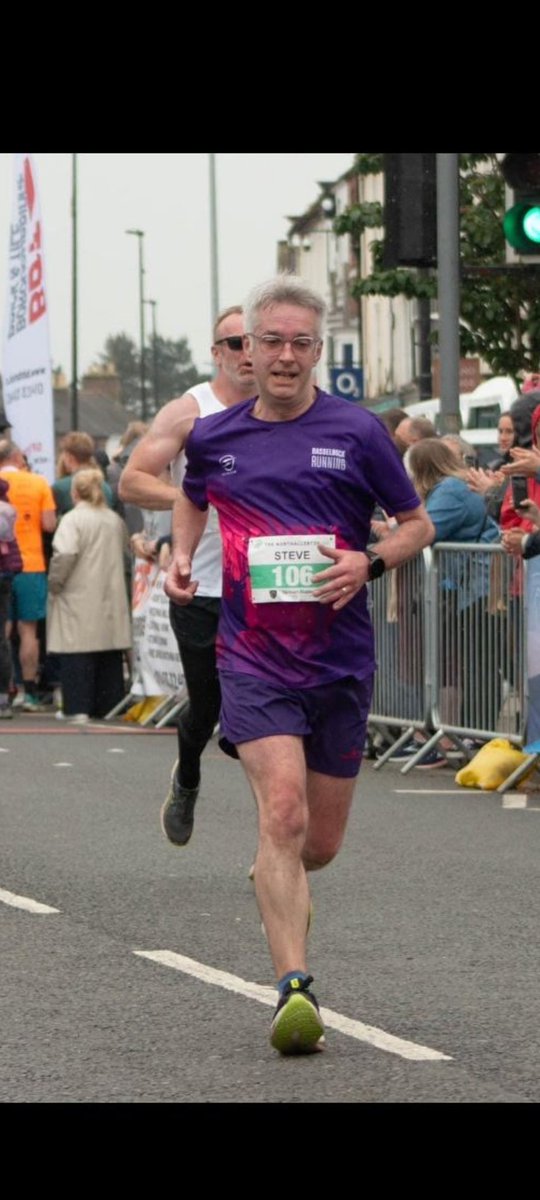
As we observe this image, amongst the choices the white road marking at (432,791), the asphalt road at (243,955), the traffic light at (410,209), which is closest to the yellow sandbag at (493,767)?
the white road marking at (432,791)

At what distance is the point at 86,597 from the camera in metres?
18.1

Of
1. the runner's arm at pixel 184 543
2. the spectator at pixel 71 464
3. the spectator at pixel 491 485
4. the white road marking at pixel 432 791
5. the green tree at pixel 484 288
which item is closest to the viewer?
the runner's arm at pixel 184 543

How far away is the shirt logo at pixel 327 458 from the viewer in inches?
256

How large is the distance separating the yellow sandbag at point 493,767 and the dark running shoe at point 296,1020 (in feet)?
22.7

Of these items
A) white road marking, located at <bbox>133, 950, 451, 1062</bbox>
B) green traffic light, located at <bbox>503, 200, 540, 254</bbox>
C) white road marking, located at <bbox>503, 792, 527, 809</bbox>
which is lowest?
white road marking, located at <bbox>503, 792, 527, 809</bbox>

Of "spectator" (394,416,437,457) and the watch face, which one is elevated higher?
"spectator" (394,416,437,457)

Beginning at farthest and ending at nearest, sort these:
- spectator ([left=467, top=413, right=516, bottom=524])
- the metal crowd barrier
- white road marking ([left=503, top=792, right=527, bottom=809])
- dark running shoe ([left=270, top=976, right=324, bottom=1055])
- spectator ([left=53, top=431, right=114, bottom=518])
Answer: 1. spectator ([left=53, top=431, right=114, bottom=518])
2. spectator ([left=467, top=413, right=516, bottom=524])
3. the metal crowd barrier
4. white road marking ([left=503, top=792, right=527, bottom=809])
5. dark running shoe ([left=270, top=976, right=324, bottom=1055])

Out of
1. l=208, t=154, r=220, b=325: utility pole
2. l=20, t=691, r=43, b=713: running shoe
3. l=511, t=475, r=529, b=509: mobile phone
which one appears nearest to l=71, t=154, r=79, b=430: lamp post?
l=208, t=154, r=220, b=325: utility pole

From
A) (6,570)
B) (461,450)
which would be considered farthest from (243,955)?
(6,570)

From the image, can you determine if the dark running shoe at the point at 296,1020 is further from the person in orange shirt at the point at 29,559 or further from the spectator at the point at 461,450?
the person in orange shirt at the point at 29,559

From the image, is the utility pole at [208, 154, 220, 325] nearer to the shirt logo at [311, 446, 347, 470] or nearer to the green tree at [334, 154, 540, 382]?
the green tree at [334, 154, 540, 382]

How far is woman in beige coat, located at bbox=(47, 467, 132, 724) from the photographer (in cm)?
1800

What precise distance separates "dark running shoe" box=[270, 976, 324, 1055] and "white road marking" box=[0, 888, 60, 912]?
266cm
